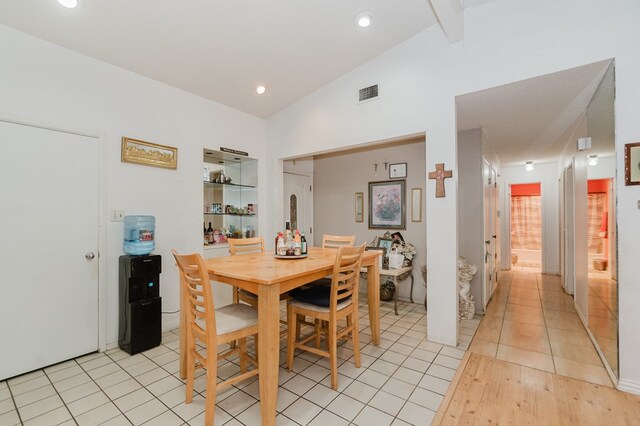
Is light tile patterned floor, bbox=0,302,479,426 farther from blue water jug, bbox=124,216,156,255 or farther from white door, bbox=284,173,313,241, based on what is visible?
white door, bbox=284,173,313,241

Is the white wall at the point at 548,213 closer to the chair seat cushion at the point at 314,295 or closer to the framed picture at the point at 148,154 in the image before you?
the chair seat cushion at the point at 314,295

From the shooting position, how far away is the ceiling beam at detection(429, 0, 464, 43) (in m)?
2.27

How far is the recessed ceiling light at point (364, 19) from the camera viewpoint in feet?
8.68

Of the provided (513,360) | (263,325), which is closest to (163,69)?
(263,325)

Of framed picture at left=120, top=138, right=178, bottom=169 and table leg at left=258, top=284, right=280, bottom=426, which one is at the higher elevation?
framed picture at left=120, top=138, right=178, bottom=169

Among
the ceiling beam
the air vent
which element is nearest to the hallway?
the air vent

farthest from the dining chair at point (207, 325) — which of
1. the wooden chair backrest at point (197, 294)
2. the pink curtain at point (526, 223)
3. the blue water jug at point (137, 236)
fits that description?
the pink curtain at point (526, 223)

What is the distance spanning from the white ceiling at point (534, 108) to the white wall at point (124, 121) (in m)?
3.14

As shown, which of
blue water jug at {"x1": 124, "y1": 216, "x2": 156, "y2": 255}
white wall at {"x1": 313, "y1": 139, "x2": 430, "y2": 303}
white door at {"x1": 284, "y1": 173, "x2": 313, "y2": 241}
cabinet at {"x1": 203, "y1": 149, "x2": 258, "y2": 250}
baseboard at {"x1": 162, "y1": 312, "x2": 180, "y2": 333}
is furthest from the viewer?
white door at {"x1": 284, "y1": 173, "x2": 313, "y2": 241}

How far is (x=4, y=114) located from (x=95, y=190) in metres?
0.83

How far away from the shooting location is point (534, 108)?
3.04 meters

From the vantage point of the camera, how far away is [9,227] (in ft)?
7.66

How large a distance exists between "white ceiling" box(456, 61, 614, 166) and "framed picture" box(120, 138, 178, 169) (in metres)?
3.23

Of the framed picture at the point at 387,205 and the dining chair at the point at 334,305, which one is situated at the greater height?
the framed picture at the point at 387,205
